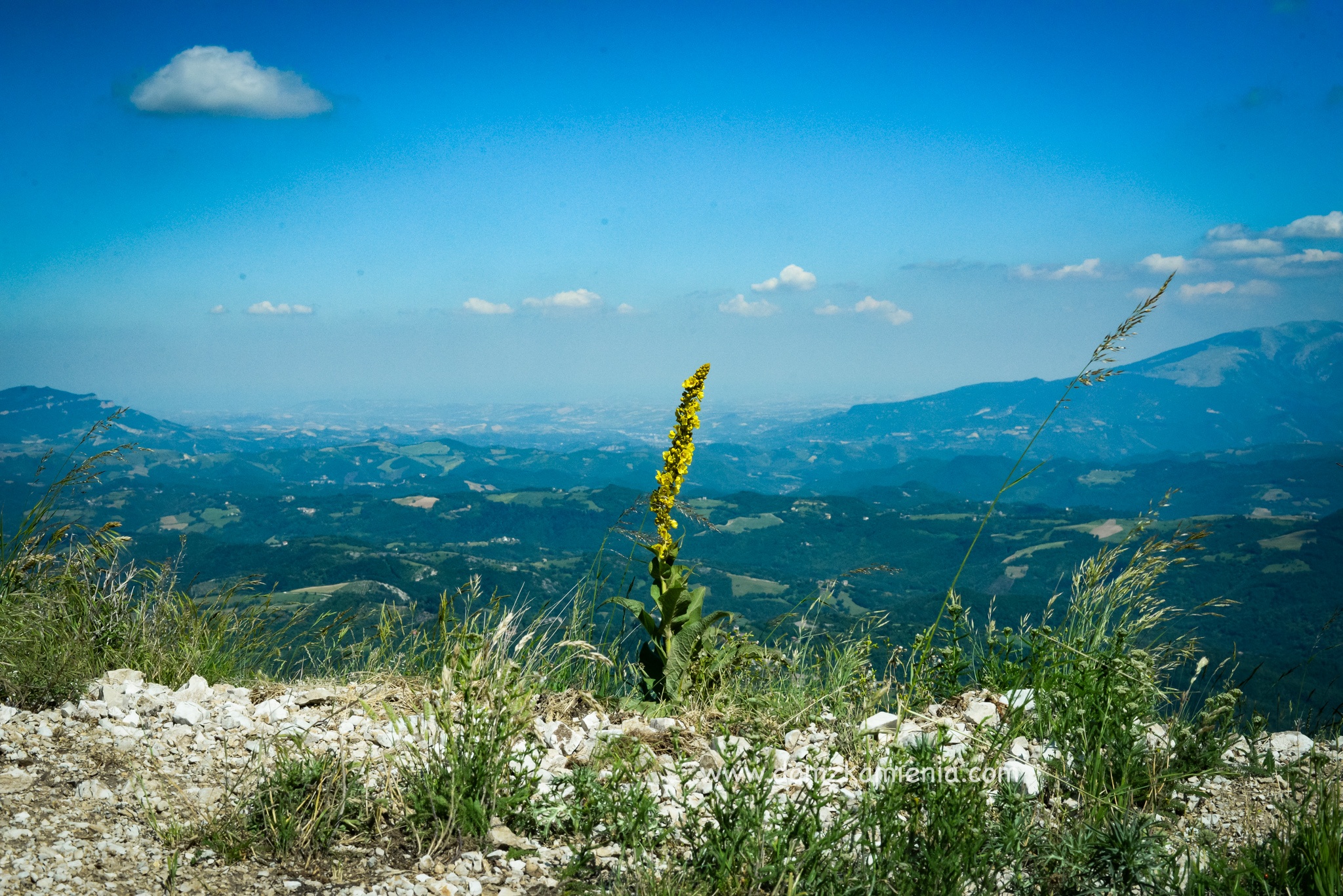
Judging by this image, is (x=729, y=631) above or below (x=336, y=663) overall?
above

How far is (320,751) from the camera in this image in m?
3.49

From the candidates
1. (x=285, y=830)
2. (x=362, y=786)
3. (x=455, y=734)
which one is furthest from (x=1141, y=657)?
(x=285, y=830)

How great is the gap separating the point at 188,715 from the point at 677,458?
3146 mm

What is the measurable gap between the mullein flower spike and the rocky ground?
1252 mm

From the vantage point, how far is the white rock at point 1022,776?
10.6 ft

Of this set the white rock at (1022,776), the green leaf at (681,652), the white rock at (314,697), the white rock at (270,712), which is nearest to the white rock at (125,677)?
the white rock at (270,712)

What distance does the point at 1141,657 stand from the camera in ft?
12.2

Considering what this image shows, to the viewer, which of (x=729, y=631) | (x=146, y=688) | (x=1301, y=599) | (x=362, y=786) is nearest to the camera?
(x=362, y=786)

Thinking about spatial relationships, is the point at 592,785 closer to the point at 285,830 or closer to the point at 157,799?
the point at 285,830

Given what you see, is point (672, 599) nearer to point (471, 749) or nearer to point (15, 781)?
point (471, 749)

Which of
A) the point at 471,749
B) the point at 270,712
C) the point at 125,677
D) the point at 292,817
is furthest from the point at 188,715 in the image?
the point at 471,749

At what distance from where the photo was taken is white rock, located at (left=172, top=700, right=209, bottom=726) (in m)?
3.74

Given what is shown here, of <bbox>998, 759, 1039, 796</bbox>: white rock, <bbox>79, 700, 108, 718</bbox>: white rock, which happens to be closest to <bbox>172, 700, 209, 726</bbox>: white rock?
<bbox>79, 700, 108, 718</bbox>: white rock

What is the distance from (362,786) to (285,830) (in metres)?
0.32
